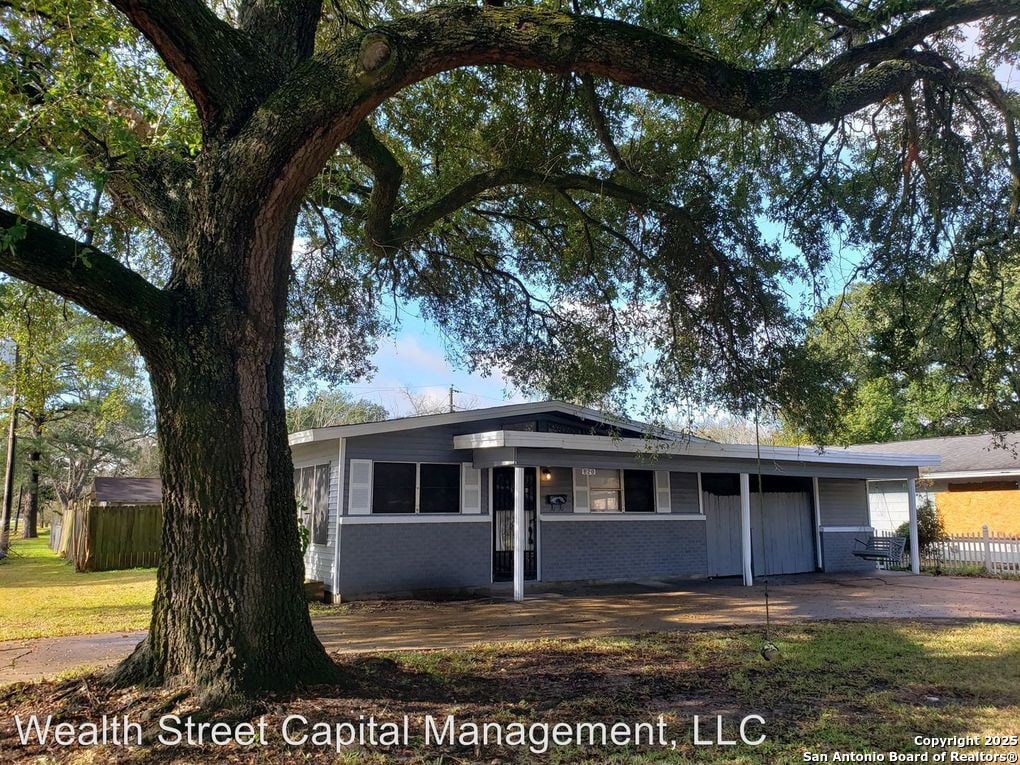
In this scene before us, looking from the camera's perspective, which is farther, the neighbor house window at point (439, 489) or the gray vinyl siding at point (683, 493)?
the gray vinyl siding at point (683, 493)

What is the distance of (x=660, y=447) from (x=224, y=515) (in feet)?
24.1

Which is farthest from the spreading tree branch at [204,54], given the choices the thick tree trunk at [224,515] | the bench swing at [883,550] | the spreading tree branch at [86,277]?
the bench swing at [883,550]

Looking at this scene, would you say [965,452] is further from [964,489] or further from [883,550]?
[883,550]

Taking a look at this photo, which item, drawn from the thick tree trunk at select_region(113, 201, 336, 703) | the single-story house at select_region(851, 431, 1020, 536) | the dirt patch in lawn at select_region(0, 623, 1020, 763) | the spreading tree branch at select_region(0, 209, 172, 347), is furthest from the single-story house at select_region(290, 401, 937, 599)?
the spreading tree branch at select_region(0, 209, 172, 347)

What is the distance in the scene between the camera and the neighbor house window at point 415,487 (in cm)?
1224

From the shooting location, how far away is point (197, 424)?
4.90m

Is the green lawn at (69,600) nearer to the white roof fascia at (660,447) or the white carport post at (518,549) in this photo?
the white carport post at (518,549)

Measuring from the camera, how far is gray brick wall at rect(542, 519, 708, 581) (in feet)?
44.5

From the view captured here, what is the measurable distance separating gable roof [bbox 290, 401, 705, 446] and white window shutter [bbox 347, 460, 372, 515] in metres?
0.58

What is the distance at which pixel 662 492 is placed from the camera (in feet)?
48.7

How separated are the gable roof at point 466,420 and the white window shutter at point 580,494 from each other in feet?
3.83

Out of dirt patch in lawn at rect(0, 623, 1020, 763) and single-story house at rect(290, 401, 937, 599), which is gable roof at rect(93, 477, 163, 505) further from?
dirt patch in lawn at rect(0, 623, 1020, 763)

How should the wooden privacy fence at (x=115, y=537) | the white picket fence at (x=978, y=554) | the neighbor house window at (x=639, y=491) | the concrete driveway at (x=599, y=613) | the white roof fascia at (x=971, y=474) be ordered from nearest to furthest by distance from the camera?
1. the concrete driveway at (x=599, y=613)
2. the neighbor house window at (x=639, y=491)
3. the white picket fence at (x=978, y=554)
4. the wooden privacy fence at (x=115, y=537)
5. the white roof fascia at (x=971, y=474)

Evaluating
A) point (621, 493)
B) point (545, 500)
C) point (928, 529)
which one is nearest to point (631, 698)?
point (545, 500)
